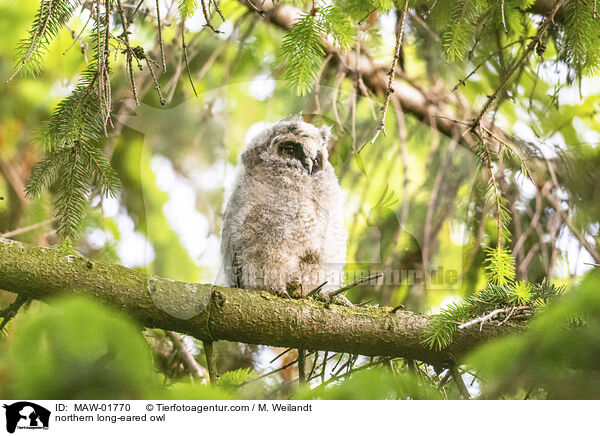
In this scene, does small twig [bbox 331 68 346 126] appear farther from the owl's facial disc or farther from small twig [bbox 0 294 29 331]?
small twig [bbox 0 294 29 331]

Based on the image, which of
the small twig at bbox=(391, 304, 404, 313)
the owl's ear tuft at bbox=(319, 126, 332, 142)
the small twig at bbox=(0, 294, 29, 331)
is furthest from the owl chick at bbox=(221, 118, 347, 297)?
the small twig at bbox=(0, 294, 29, 331)

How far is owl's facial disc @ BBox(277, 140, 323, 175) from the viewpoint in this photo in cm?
65

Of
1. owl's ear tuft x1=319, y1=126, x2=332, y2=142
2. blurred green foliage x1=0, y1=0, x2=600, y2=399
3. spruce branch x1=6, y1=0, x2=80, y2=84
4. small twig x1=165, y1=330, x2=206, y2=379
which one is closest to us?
blurred green foliage x1=0, y1=0, x2=600, y2=399

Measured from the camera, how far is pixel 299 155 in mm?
659

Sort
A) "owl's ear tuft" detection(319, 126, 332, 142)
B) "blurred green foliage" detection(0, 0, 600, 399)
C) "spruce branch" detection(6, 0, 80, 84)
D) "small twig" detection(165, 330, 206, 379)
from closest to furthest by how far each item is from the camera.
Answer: "blurred green foliage" detection(0, 0, 600, 399) → "spruce branch" detection(6, 0, 80, 84) → "owl's ear tuft" detection(319, 126, 332, 142) → "small twig" detection(165, 330, 206, 379)

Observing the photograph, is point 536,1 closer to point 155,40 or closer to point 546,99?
point 546,99

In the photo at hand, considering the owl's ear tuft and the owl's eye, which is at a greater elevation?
the owl's ear tuft

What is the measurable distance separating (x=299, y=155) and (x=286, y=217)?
4.0 inches

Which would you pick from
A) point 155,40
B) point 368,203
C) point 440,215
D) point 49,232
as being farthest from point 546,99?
point 49,232

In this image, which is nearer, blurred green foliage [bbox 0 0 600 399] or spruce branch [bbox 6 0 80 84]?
blurred green foliage [bbox 0 0 600 399]

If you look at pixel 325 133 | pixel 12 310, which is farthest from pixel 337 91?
pixel 12 310

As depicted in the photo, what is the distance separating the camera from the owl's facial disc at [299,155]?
65cm

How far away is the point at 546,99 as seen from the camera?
88cm

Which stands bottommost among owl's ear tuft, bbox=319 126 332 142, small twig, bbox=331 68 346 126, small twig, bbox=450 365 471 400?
small twig, bbox=450 365 471 400
